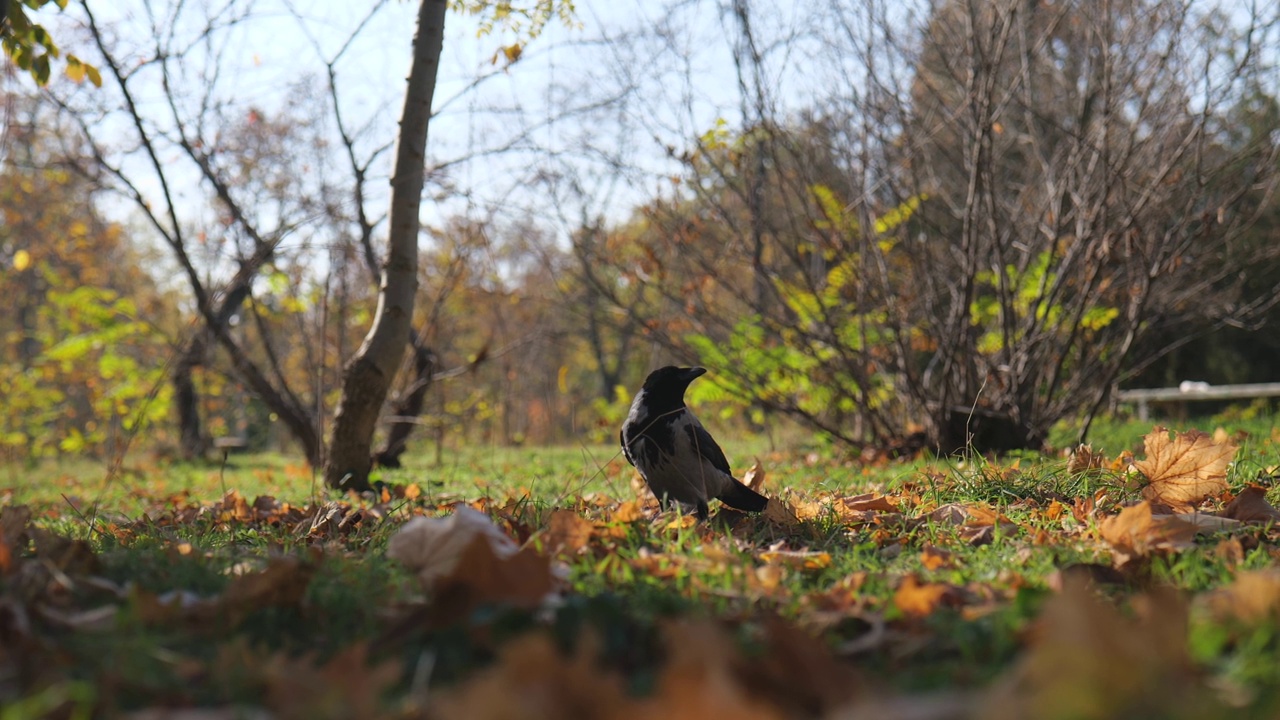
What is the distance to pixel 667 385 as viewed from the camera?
4074 mm

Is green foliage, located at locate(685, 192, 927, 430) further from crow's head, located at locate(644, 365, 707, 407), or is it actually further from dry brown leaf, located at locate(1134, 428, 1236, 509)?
dry brown leaf, located at locate(1134, 428, 1236, 509)

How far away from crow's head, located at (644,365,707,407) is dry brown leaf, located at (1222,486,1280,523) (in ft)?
6.74

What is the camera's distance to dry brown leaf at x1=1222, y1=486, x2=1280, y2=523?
2959 mm

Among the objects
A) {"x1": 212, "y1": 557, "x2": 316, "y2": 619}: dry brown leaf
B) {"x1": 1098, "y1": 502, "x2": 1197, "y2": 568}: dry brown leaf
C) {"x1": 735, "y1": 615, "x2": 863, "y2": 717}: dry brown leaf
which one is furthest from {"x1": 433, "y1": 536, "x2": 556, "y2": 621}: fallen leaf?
{"x1": 1098, "y1": 502, "x2": 1197, "y2": 568}: dry brown leaf

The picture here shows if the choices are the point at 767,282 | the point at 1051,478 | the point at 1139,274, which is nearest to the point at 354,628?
the point at 1051,478

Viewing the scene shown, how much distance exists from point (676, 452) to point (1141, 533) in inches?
70.6

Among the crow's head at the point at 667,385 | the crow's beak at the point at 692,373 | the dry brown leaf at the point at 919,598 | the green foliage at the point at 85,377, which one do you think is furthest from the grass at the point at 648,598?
the green foliage at the point at 85,377

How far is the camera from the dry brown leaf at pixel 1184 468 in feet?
10.7

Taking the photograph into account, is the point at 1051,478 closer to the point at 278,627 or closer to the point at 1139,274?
the point at 278,627

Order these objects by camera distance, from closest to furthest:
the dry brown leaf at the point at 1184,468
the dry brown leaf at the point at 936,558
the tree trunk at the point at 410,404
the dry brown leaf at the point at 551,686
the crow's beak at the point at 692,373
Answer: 1. the dry brown leaf at the point at 551,686
2. the dry brown leaf at the point at 936,558
3. the dry brown leaf at the point at 1184,468
4. the crow's beak at the point at 692,373
5. the tree trunk at the point at 410,404

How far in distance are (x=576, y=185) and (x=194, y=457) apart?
8.45 meters

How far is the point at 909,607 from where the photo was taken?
6.37ft

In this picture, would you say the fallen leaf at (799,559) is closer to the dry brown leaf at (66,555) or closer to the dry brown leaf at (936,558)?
the dry brown leaf at (936,558)

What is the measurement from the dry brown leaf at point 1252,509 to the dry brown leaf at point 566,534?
218 centimetres
